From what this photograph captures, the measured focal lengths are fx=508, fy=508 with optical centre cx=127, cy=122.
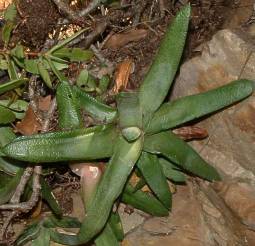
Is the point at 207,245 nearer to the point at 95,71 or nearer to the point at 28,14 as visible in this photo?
the point at 95,71

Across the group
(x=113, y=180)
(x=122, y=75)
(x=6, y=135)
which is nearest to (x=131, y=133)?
(x=113, y=180)

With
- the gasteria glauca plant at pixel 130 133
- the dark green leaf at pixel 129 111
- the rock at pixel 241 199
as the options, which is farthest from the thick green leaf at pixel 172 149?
the rock at pixel 241 199

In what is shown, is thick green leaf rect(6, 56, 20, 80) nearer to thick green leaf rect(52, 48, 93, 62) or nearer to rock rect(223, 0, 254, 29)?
thick green leaf rect(52, 48, 93, 62)

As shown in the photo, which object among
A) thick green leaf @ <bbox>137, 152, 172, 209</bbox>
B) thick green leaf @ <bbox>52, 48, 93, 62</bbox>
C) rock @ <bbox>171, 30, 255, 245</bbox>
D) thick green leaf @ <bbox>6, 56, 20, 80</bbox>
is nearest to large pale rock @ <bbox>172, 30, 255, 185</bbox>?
rock @ <bbox>171, 30, 255, 245</bbox>

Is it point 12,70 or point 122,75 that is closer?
point 12,70

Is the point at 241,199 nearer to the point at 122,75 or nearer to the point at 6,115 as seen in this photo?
the point at 122,75

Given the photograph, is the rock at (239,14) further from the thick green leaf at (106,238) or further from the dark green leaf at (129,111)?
the thick green leaf at (106,238)
